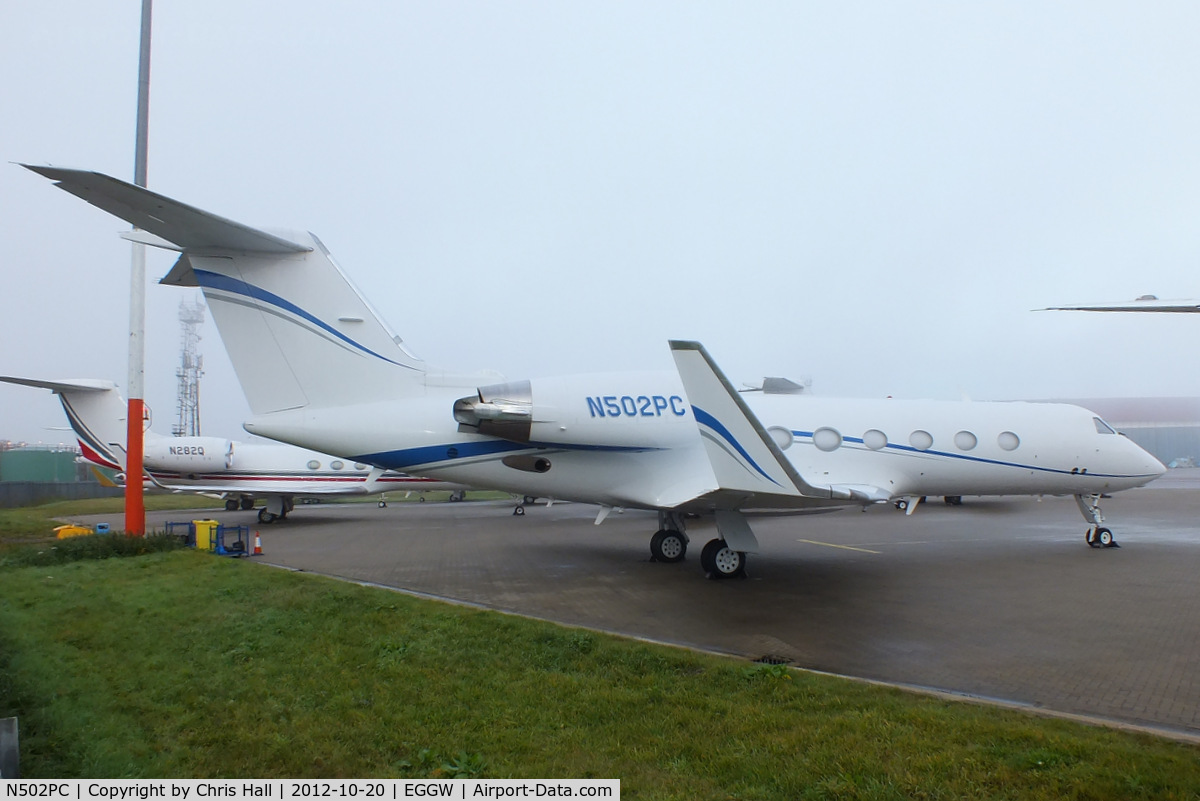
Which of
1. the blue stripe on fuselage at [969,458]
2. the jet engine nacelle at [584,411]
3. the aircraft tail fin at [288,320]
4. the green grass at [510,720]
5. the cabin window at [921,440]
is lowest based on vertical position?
the green grass at [510,720]

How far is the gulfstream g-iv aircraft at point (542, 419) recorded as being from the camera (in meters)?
8.05

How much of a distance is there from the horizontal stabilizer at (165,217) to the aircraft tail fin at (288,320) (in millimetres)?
23

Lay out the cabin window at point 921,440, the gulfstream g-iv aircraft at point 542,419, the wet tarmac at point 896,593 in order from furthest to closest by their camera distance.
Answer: the cabin window at point 921,440, the gulfstream g-iv aircraft at point 542,419, the wet tarmac at point 896,593

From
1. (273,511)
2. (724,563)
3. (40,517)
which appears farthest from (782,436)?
(40,517)

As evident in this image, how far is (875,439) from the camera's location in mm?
11375

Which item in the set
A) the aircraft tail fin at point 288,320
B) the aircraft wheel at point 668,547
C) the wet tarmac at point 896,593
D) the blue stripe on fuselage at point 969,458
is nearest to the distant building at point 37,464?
the wet tarmac at point 896,593

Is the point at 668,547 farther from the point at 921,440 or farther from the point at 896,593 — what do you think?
the point at 921,440

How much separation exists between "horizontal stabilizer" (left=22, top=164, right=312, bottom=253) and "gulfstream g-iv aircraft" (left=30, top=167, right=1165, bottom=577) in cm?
3

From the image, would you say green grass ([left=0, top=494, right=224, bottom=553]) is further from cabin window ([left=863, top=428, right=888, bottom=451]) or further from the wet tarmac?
cabin window ([left=863, top=428, right=888, bottom=451])

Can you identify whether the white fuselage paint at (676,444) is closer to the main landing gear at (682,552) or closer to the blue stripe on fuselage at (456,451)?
the blue stripe on fuselage at (456,451)

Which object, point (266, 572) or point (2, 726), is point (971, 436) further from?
point (2, 726)

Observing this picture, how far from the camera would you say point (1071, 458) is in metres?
12.6

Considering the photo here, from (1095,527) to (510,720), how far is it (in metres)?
13.3

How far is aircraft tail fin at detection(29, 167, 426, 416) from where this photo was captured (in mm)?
8750
